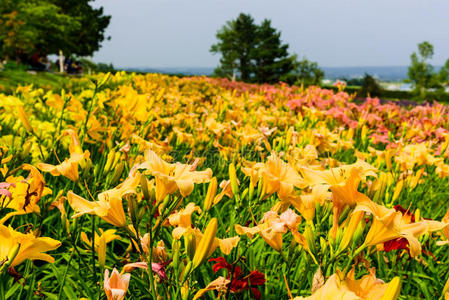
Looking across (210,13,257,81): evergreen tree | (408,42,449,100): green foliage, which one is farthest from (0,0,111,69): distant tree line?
(408,42,449,100): green foliage

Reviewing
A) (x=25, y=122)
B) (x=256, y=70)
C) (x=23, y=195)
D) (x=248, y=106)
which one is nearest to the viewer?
(x=23, y=195)

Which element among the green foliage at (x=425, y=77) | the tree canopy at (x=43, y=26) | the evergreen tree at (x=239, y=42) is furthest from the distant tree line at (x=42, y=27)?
the green foliage at (x=425, y=77)

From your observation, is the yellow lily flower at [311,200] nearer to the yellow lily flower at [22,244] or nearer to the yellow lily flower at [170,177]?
the yellow lily flower at [170,177]

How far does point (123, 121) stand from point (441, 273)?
2234mm

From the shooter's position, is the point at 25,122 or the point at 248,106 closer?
the point at 25,122

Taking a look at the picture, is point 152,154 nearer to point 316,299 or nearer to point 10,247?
point 10,247

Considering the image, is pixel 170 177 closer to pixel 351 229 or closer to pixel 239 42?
pixel 351 229

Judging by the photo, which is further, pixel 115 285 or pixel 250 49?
pixel 250 49

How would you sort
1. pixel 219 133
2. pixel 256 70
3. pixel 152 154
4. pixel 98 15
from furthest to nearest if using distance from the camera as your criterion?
pixel 256 70 < pixel 98 15 < pixel 219 133 < pixel 152 154

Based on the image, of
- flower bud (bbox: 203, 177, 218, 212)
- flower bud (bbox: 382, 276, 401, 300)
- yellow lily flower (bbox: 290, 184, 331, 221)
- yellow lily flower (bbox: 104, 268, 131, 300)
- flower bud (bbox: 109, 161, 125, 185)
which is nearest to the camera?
flower bud (bbox: 382, 276, 401, 300)

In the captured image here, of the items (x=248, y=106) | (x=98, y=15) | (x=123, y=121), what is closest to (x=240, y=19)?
(x=98, y=15)

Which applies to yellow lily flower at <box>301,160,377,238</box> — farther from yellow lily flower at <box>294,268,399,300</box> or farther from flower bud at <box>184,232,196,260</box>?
flower bud at <box>184,232,196,260</box>

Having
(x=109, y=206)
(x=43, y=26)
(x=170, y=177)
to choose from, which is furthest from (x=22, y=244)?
(x=43, y=26)

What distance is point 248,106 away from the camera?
5.57 m
